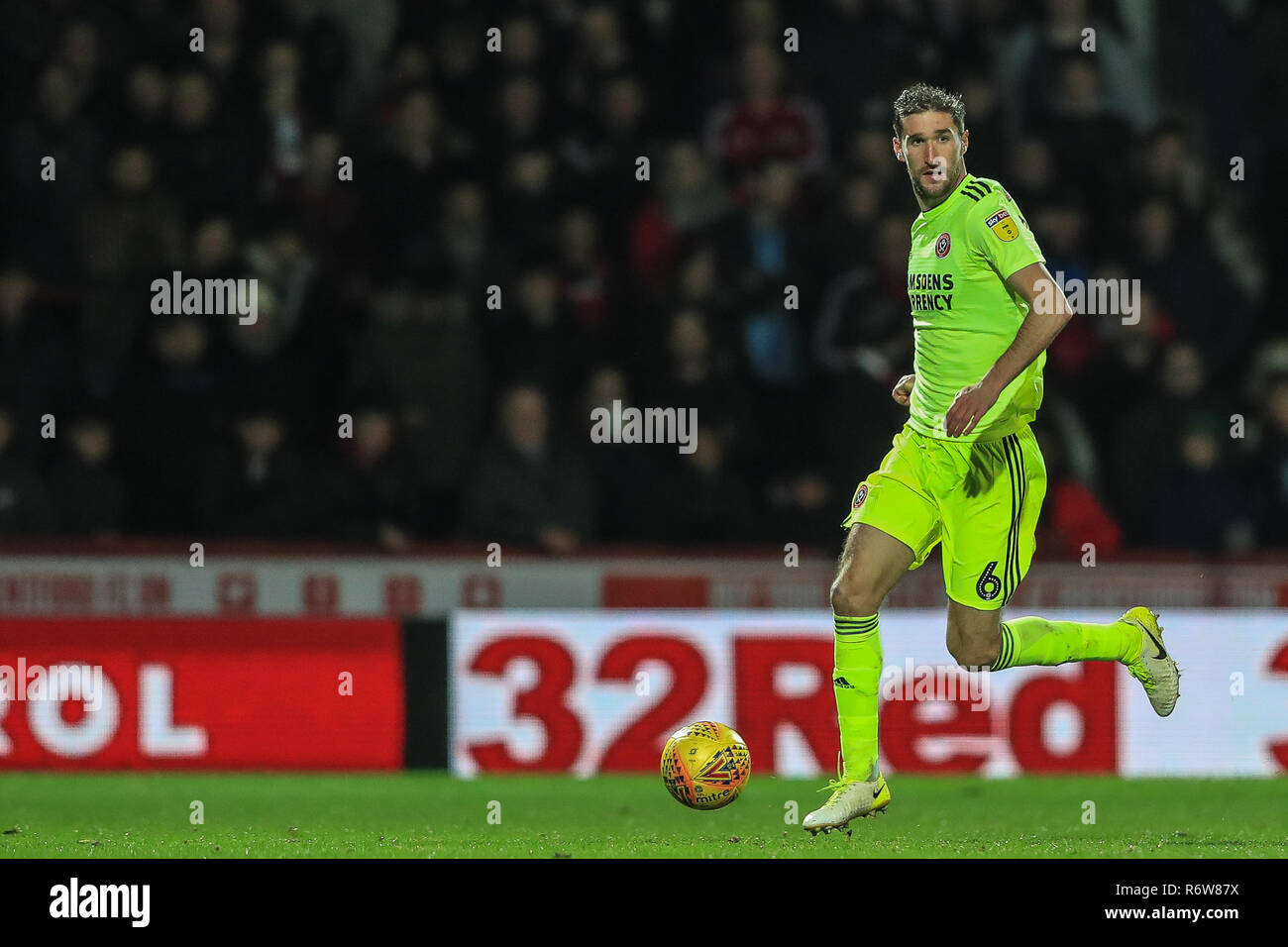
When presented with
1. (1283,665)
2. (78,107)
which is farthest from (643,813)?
(78,107)

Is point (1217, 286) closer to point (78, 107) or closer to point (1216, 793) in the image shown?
point (1216, 793)

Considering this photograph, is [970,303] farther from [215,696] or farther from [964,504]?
[215,696]

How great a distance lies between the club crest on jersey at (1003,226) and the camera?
281 inches

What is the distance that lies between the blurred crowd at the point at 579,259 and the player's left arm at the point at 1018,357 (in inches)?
146

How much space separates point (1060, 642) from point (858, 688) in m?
0.81

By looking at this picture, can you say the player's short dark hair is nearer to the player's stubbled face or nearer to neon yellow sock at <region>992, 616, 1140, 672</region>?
the player's stubbled face

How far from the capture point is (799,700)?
1018 centimetres

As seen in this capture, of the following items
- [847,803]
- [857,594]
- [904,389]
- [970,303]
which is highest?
[970,303]

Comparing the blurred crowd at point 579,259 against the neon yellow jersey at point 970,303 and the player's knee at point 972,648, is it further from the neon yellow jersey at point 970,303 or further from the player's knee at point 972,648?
the neon yellow jersey at point 970,303

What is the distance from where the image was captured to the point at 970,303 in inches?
287

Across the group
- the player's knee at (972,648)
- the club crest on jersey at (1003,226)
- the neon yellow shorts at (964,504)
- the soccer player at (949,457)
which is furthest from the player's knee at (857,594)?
the club crest on jersey at (1003,226)

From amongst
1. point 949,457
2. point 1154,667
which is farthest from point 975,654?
point 1154,667

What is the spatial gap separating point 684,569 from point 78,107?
14.3 ft

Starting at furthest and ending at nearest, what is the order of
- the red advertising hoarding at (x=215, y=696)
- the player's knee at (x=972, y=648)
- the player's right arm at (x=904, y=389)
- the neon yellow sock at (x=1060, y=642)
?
the red advertising hoarding at (x=215, y=696) → the player's right arm at (x=904, y=389) → the neon yellow sock at (x=1060, y=642) → the player's knee at (x=972, y=648)
